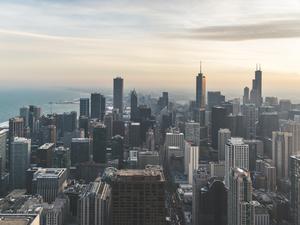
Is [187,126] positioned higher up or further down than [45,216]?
higher up

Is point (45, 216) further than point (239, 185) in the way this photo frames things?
Yes

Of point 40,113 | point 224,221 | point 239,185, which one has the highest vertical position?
point 40,113

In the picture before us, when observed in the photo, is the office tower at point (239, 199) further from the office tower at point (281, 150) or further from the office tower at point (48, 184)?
the office tower at point (48, 184)

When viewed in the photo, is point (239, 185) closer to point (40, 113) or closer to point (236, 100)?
point (236, 100)

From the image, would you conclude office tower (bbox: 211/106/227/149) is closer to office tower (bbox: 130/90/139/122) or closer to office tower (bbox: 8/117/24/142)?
office tower (bbox: 130/90/139/122)

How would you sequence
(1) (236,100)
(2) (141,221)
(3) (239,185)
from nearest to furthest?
(2) (141,221) → (3) (239,185) → (1) (236,100)

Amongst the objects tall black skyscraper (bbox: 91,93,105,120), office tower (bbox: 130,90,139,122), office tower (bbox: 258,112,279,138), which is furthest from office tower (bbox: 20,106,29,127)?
office tower (bbox: 258,112,279,138)

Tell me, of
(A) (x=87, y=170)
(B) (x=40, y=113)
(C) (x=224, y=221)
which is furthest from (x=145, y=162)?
(B) (x=40, y=113)

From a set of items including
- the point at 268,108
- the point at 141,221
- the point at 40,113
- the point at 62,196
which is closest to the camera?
the point at 141,221
